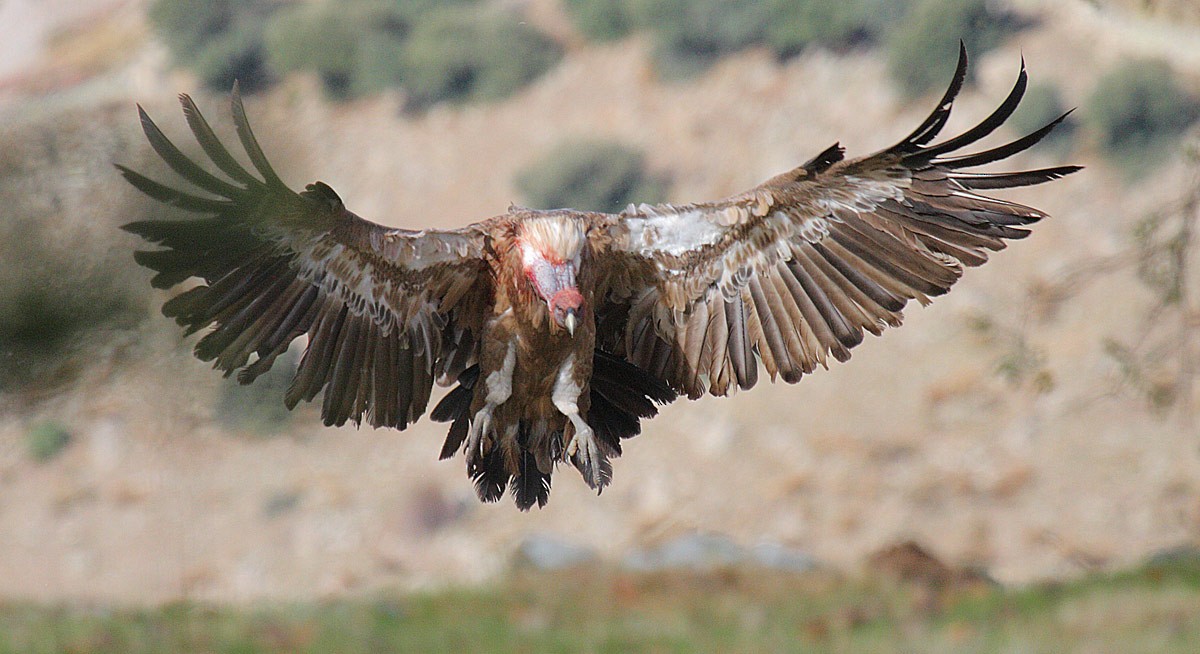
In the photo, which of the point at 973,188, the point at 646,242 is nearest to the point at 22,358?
the point at 646,242

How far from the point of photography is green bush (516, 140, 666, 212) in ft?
→ 92.3

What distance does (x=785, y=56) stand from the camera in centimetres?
2980

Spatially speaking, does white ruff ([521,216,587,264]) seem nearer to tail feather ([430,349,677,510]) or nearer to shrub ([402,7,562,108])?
tail feather ([430,349,677,510])

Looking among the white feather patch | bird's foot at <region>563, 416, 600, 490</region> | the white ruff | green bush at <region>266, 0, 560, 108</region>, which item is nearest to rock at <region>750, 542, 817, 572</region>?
bird's foot at <region>563, 416, 600, 490</region>

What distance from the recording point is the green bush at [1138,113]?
1060 inches

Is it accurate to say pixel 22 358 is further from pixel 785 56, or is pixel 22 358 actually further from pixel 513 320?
pixel 785 56

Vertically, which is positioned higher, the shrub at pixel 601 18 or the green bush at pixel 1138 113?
the shrub at pixel 601 18

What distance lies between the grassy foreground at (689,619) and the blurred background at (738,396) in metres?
0.15

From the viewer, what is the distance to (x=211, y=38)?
1809 centimetres

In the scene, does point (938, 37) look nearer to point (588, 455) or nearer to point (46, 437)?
point (46, 437)

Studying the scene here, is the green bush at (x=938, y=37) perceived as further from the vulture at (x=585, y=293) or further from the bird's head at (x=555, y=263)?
the bird's head at (x=555, y=263)

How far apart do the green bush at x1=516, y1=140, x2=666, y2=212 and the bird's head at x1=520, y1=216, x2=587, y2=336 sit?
22515 millimetres

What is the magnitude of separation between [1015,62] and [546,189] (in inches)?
357

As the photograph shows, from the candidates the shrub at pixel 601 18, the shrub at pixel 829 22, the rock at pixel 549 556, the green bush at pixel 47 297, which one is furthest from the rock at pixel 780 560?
the green bush at pixel 47 297
